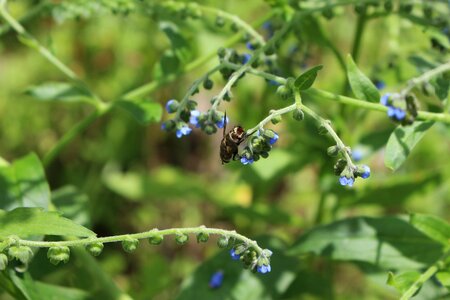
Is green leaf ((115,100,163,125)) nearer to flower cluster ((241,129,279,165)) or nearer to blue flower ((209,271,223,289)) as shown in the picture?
flower cluster ((241,129,279,165))

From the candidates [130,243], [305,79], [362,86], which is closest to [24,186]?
[130,243]

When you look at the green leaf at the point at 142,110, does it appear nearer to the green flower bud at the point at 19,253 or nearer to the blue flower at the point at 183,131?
the blue flower at the point at 183,131

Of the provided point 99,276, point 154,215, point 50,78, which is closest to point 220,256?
point 99,276

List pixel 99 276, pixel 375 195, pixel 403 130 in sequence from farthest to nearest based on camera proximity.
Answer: pixel 375 195 < pixel 99 276 < pixel 403 130

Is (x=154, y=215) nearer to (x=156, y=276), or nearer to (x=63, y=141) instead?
(x=156, y=276)

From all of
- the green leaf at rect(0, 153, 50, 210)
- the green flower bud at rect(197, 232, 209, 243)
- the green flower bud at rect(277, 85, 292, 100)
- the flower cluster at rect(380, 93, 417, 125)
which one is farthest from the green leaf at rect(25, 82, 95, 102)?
the flower cluster at rect(380, 93, 417, 125)

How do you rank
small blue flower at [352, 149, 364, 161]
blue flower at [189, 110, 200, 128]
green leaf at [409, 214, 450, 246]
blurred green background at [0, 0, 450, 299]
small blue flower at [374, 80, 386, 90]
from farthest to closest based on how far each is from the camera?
blurred green background at [0, 0, 450, 299], small blue flower at [374, 80, 386, 90], small blue flower at [352, 149, 364, 161], green leaf at [409, 214, 450, 246], blue flower at [189, 110, 200, 128]

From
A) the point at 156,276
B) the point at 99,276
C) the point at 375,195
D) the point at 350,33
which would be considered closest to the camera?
the point at 99,276
